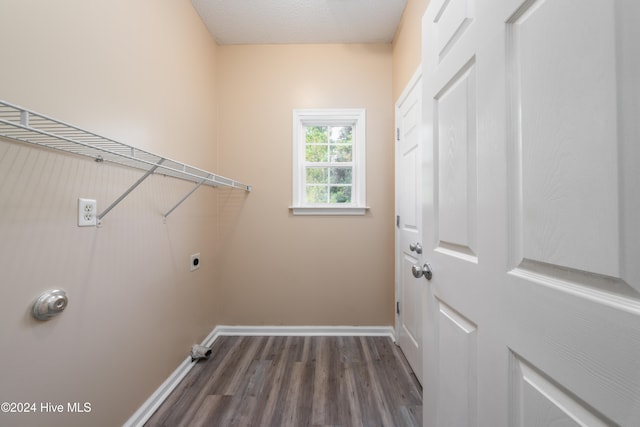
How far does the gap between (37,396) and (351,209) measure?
200 cm

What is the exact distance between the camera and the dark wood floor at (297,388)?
134 centimetres

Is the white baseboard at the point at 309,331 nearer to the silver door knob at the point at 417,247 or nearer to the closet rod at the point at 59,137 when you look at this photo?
the silver door knob at the point at 417,247

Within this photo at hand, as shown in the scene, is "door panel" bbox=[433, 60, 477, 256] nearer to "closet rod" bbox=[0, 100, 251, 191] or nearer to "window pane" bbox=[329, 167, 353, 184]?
"closet rod" bbox=[0, 100, 251, 191]

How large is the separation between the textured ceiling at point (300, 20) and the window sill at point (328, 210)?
148 cm

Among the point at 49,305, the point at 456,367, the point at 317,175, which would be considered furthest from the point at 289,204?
the point at 456,367

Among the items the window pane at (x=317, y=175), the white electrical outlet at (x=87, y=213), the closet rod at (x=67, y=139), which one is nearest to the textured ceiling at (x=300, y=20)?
the window pane at (x=317, y=175)

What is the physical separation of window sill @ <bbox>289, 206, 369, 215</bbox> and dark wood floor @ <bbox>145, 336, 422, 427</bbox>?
43.0 inches

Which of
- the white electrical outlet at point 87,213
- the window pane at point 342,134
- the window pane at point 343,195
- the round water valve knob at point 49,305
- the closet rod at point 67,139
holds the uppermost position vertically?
the window pane at point 342,134

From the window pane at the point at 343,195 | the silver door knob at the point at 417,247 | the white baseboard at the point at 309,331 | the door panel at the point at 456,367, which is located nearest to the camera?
the door panel at the point at 456,367

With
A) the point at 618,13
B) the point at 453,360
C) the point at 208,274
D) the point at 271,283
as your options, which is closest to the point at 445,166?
the point at 618,13

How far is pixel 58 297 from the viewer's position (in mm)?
909

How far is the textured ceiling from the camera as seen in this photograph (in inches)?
74.5

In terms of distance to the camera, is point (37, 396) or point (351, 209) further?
point (351, 209)

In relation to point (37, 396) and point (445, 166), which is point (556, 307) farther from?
point (37, 396)
